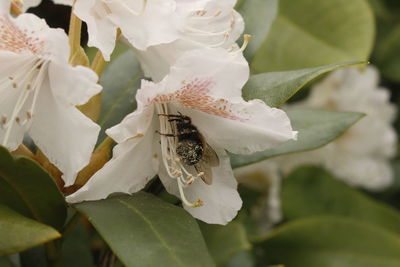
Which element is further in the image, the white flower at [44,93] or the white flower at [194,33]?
the white flower at [194,33]

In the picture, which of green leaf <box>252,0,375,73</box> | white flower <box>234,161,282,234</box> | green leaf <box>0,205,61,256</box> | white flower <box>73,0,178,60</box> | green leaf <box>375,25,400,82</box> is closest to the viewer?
green leaf <box>0,205,61,256</box>

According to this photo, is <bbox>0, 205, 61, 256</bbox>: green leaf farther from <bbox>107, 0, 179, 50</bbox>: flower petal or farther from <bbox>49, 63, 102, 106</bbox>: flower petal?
<bbox>107, 0, 179, 50</bbox>: flower petal

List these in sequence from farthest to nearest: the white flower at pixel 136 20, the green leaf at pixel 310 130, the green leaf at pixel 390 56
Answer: the green leaf at pixel 390 56 < the green leaf at pixel 310 130 < the white flower at pixel 136 20

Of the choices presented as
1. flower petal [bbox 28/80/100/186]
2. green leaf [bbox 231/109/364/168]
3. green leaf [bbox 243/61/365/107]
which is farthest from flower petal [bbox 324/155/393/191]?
flower petal [bbox 28/80/100/186]

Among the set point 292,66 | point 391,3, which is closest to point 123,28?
point 292,66

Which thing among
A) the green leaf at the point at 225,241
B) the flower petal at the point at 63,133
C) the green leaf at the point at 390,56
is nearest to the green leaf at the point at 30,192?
the flower petal at the point at 63,133

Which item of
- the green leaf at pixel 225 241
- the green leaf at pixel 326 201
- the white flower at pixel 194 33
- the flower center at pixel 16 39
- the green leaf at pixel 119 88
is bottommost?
the green leaf at pixel 326 201

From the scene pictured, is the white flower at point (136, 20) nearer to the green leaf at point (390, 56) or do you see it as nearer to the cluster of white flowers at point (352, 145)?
the cluster of white flowers at point (352, 145)
